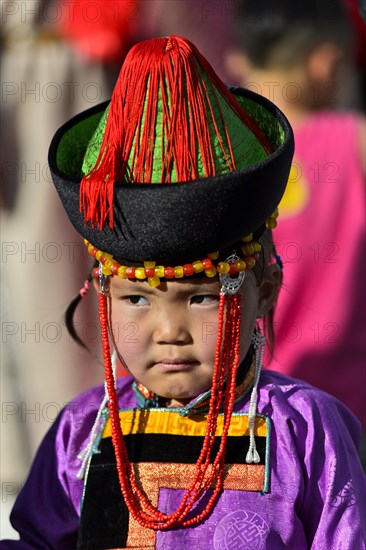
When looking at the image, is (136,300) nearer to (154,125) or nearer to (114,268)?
(114,268)

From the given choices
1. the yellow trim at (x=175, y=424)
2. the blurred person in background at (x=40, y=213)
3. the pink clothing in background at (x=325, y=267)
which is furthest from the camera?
the pink clothing in background at (x=325, y=267)

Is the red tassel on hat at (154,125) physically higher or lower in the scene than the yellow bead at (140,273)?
higher

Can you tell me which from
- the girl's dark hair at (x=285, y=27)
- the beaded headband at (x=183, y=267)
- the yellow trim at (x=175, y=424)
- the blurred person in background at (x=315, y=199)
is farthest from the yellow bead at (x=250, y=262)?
the girl's dark hair at (x=285, y=27)

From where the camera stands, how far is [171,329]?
1.55 meters

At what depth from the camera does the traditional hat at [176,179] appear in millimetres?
1467

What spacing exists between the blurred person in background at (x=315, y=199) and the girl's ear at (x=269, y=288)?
1.20 m

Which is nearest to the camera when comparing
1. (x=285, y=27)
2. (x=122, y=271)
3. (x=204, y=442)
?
(x=122, y=271)

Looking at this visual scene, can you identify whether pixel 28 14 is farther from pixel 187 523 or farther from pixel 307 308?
pixel 187 523

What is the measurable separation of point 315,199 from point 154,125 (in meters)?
1.78

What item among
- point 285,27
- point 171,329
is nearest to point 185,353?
point 171,329

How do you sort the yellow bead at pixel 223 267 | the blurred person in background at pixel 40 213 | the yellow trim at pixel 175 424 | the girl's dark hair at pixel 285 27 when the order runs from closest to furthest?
the yellow bead at pixel 223 267, the yellow trim at pixel 175 424, the blurred person in background at pixel 40 213, the girl's dark hair at pixel 285 27

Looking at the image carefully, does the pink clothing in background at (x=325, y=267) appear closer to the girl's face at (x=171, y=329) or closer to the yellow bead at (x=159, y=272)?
the girl's face at (x=171, y=329)

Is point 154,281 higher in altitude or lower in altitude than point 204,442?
higher

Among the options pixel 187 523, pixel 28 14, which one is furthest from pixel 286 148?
pixel 28 14
